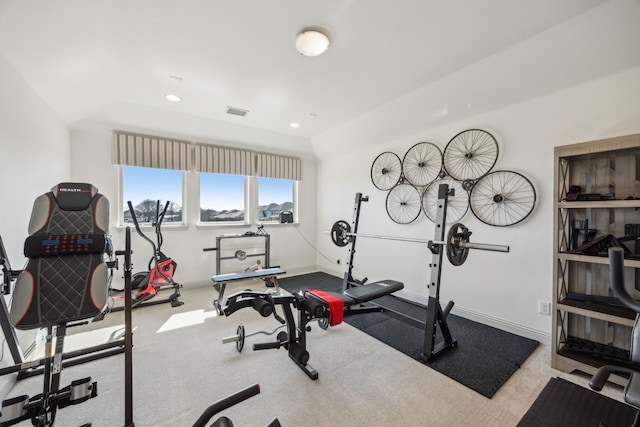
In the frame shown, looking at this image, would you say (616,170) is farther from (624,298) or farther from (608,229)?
(624,298)

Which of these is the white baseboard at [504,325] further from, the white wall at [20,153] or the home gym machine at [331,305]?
the white wall at [20,153]

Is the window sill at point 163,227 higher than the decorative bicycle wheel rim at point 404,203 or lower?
lower

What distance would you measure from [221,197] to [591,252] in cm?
498

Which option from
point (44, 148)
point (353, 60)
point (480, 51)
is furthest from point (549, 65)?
point (44, 148)

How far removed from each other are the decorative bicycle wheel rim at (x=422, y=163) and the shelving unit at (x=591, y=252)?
1406 mm

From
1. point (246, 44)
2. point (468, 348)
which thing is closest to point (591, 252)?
point (468, 348)

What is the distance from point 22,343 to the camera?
2.23m

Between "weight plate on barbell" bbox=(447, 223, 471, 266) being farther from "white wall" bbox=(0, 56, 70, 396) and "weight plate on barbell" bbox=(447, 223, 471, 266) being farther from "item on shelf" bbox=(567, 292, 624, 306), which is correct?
"white wall" bbox=(0, 56, 70, 396)

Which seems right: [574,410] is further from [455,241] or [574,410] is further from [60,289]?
[60,289]

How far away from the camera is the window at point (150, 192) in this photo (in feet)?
13.3

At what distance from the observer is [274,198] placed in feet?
17.8

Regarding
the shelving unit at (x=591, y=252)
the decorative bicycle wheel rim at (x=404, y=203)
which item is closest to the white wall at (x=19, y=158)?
the decorative bicycle wheel rim at (x=404, y=203)

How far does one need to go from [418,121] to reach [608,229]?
2257 mm

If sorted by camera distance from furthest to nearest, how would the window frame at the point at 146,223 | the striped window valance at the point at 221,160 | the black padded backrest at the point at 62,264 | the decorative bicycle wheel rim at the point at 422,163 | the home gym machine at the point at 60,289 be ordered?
1. the striped window valance at the point at 221,160
2. the window frame at the point at 146,223
3. the decorative bicycle wheel rim at the point at 422,163
4. the black padded backrest at the point at 62,264
5. the home gym machine at the point at 60,289
